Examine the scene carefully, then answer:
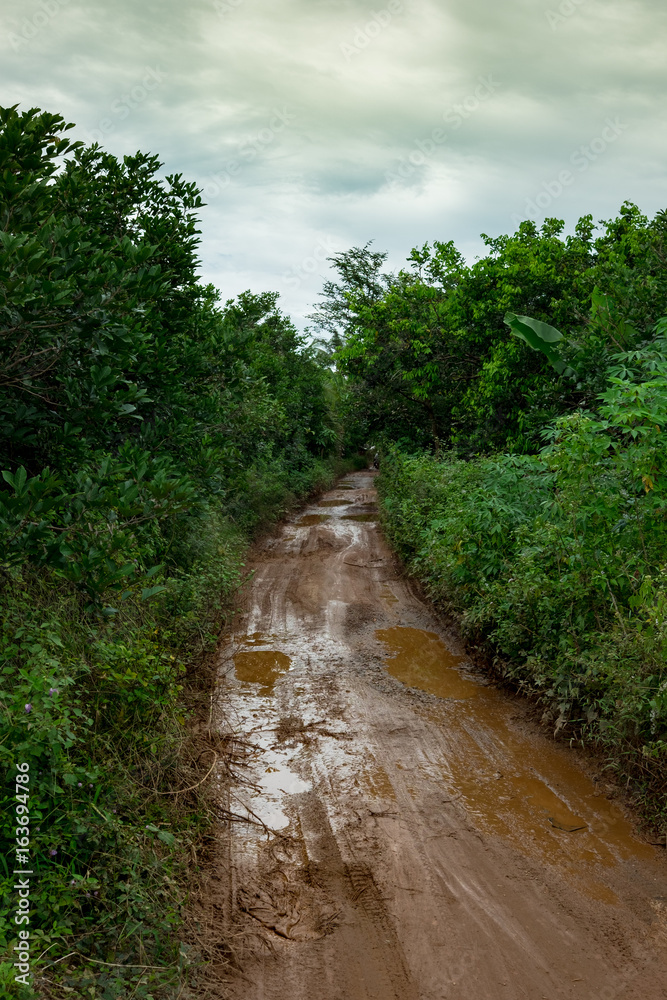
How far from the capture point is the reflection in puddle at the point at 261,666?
7.87 meters

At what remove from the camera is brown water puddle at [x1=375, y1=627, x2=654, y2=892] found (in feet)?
15.4

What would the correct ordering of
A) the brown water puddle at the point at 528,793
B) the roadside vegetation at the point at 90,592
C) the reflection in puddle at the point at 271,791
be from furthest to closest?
the reflection in puddle at the point at 271,791 → the brown water puddle at the point at 528,793 → the roadside vegetation at the point at 90,592

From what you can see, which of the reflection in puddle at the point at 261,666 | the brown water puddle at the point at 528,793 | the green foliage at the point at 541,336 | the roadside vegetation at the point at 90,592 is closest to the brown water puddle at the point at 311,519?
the green foliage at the point at 541,336

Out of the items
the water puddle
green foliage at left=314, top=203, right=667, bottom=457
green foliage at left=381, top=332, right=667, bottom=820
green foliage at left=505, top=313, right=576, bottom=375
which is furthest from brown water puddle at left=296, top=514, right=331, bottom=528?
the water puddle

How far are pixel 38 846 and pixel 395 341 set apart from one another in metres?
16.8

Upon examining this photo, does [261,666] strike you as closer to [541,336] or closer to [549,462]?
[549,462]

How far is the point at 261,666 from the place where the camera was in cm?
829

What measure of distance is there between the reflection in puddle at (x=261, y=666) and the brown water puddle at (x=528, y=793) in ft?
5.10

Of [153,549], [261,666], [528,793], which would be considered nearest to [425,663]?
[261,666]

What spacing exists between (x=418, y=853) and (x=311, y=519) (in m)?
14.2

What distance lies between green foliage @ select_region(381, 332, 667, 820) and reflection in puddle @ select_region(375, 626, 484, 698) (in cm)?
48

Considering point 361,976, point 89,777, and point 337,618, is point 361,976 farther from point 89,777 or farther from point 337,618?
point 337,618

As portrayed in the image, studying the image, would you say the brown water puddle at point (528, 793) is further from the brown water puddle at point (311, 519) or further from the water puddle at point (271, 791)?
the brown water puddle at point (311, 519)

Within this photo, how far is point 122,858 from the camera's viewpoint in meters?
3.71
